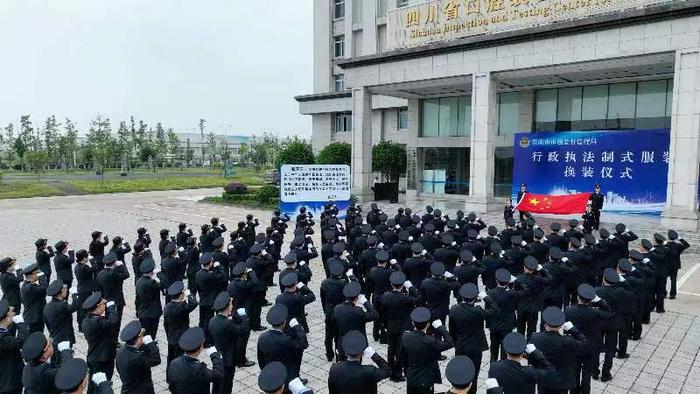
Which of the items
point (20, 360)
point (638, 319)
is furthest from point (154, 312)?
point (638, 319)

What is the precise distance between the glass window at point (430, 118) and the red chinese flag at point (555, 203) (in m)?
10.7

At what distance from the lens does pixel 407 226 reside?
13391mm

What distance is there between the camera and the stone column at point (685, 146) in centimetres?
1662

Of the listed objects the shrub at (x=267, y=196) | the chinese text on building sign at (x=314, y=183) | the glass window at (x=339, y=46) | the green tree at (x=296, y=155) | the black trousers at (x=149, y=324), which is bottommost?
the black trousers at (x=149, y=324)

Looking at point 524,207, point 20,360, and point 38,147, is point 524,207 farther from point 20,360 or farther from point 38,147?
point 38,147

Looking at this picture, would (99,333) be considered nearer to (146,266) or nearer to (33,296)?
(146,266)

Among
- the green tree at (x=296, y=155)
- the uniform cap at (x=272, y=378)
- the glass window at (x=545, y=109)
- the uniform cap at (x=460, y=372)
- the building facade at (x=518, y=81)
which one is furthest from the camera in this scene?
the green tree at (x=296, y=155)

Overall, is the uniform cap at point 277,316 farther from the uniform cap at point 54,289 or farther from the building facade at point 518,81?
the building facade at point 518,81

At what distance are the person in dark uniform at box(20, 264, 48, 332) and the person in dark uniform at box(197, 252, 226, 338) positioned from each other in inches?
91.9

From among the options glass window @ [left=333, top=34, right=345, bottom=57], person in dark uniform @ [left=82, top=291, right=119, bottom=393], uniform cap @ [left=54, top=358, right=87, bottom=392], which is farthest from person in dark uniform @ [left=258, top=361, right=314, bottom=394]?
glass window @ [left=333, top=34, right=345, bottom=57]

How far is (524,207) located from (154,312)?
16192 mm

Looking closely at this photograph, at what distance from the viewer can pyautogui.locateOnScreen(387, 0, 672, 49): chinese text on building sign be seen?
746 inches

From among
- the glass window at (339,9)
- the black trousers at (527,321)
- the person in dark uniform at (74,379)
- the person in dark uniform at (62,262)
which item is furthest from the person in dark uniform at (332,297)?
the glass window at (339,9)

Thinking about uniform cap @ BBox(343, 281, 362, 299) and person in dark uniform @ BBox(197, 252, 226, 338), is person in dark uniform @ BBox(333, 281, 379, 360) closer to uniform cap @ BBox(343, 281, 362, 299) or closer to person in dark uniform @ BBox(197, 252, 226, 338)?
uniform cap @ BBox(343, 281, 362, 299)
